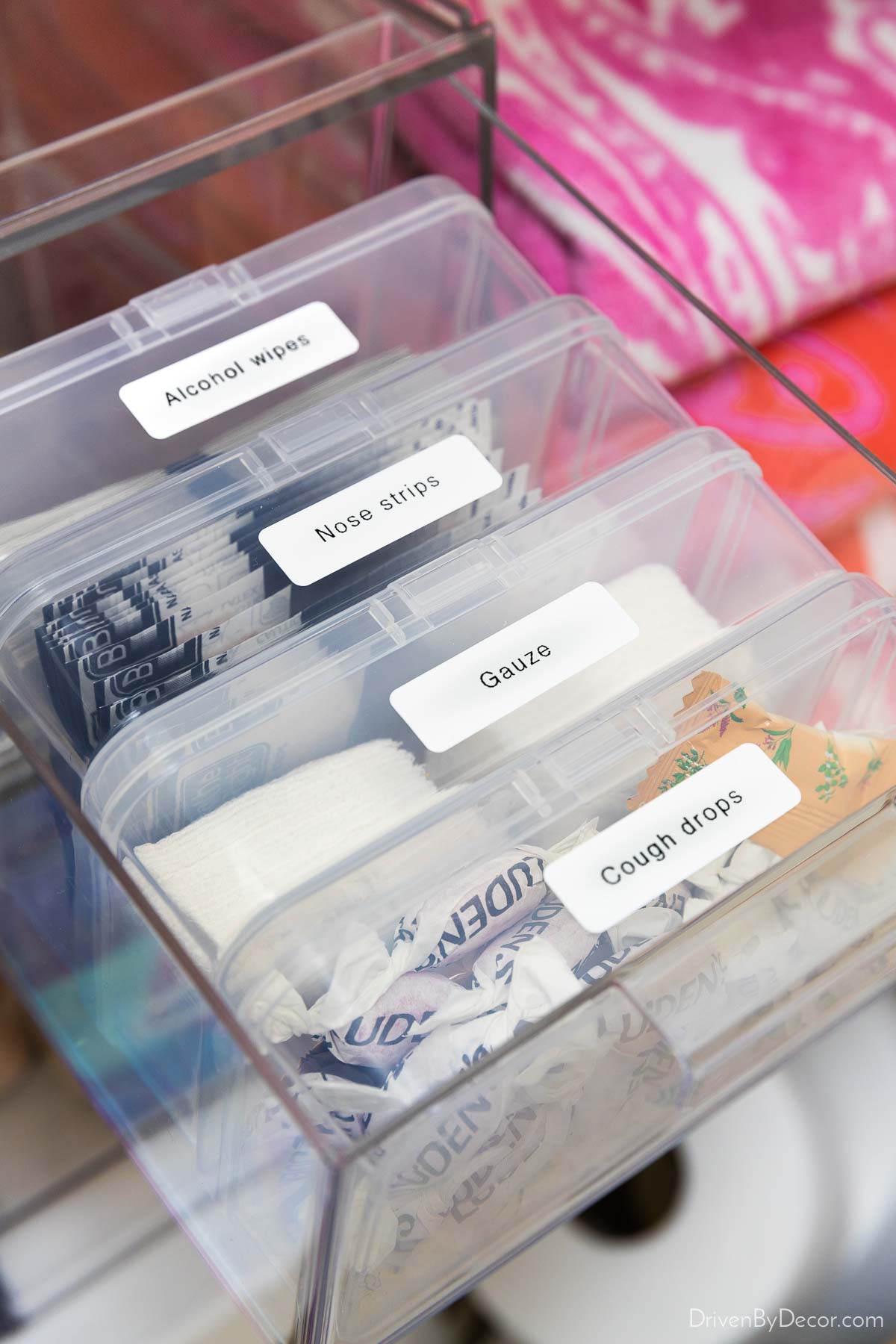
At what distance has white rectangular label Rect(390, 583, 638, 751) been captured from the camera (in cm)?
42

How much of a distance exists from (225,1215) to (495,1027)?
12 cm

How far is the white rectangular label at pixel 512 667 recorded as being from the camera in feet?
1.37

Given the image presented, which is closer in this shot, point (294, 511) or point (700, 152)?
point (294, 511)

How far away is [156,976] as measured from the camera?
0.40 m

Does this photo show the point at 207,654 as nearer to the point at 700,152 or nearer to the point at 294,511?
the point at 294,511

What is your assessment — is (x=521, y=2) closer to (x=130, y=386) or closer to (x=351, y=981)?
(x=130, y=386)

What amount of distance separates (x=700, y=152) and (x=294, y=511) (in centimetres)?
33

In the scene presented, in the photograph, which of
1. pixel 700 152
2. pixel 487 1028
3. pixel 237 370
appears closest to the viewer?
pixel 487 1028

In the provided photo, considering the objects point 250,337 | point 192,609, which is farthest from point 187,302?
point 192,609

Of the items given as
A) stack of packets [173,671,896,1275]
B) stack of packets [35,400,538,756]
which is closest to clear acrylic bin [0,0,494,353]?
stack of packets [35,400,538,756]

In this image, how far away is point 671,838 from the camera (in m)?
0.40

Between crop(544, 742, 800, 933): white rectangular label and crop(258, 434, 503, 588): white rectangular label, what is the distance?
0.12 meters

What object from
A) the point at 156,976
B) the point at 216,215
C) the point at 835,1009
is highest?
the point at 216,215

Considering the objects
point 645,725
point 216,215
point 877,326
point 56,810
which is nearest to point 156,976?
point 56,810
